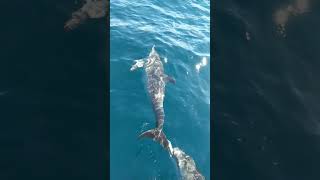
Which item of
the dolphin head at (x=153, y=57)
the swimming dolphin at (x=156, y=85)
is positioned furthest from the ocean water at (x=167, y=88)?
the dolphin head at (x=153, y=57)

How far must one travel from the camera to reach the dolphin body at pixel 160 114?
1284cm

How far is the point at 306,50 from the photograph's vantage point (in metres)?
6.82

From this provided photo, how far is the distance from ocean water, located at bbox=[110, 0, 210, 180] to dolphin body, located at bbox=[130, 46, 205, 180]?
0.28 m

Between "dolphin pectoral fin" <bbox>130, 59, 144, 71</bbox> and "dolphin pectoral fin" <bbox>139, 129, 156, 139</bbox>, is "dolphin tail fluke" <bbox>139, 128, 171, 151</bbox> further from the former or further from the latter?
"dolphin pectoral fin" <bbox>130, 59, 144, 71</bbox>

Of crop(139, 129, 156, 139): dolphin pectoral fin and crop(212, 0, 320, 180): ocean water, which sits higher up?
crop(212, 0, 320, 180): ocean water
